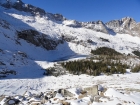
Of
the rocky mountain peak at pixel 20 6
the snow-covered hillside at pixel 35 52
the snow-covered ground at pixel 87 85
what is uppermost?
the rocky mountain peak at pixel 20 6

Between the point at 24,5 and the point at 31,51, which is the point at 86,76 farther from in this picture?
the point at 24,5

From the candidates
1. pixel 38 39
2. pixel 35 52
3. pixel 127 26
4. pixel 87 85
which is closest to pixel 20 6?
pixel 38 39

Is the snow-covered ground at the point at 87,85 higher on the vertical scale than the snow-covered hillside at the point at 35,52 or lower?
lower

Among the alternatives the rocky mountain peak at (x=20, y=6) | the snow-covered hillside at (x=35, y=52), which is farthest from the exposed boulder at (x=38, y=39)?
the rocky mountain peak at (x=20, y=6)

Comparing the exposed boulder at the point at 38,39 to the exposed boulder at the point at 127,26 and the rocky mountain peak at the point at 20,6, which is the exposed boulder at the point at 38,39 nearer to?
the rocky mountain peak at the point at 20,6

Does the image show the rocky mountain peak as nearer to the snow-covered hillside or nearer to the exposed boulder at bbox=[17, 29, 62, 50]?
the snow-covered hillside

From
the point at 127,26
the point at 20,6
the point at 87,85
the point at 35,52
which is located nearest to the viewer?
the point at 87,85

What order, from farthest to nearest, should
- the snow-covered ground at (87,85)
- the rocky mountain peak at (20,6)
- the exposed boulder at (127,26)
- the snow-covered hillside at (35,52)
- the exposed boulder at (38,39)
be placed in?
the exposed boulder at (127,26) → the rocky mountain peak at (20,6) → the exposed boulder at (38,39) → the snow-covered hillside at (35,52) → the snow-covered ground at (87,85)

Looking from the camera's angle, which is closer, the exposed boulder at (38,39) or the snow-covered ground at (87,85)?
the snow-covered ground at (87,85)

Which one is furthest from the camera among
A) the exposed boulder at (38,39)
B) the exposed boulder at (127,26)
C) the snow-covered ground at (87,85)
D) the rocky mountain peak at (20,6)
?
the exposed boulder at (127,26)

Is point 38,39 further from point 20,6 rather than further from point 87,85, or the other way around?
point 20,6

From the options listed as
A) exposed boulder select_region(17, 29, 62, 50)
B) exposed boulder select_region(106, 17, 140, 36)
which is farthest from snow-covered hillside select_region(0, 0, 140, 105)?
exposed boulder select_region(106, 17, 140, 36)

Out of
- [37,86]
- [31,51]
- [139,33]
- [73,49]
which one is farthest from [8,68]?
[139,33]

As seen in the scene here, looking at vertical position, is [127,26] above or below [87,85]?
above
